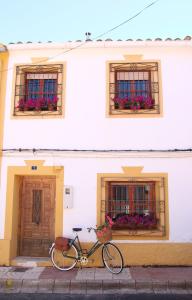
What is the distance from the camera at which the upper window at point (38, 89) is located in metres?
9.33

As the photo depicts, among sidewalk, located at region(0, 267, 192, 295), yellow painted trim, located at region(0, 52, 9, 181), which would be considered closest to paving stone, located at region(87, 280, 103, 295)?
sidewalk, located at region(0, 267, 192, 295)

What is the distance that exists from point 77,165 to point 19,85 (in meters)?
2.87

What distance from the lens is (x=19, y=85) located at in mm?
9516

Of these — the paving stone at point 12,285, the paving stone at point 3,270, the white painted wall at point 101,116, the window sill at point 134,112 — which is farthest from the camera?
the window sill at point 134,112

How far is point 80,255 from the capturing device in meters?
8.49

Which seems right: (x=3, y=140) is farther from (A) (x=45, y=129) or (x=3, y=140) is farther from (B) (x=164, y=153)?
(B) (x=164, y=153)

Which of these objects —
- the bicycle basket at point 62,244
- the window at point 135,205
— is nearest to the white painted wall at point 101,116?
the window at point 135,205

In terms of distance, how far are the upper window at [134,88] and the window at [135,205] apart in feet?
6.35

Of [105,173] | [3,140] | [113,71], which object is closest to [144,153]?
[105,173]

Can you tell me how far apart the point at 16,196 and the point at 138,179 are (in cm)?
338

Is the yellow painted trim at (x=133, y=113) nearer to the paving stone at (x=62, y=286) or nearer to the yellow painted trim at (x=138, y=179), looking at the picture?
the yellow painted trim at (x=138, y=179)

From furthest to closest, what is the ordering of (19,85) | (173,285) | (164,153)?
(19,85)
(164,153)
(173,285)

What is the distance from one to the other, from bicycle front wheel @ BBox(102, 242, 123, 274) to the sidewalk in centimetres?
27

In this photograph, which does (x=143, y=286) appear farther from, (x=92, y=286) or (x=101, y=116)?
(x=101, y=116)
